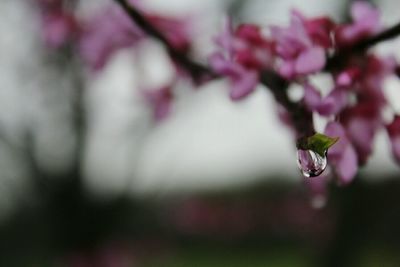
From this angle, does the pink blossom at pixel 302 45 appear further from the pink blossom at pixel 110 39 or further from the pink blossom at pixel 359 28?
the pink blossom at pixel 110 39

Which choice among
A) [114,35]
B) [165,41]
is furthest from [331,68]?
[114,35]

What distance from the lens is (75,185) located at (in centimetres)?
423

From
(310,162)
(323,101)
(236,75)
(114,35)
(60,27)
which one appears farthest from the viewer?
(60,27)

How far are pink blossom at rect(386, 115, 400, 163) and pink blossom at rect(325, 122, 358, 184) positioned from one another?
65mm

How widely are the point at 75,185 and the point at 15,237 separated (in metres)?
6.48

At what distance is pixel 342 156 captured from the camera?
893mm

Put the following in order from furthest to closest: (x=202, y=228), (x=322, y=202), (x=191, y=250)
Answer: (x=191, y=250) → (x=202, y=228) → (x=322, y=202)

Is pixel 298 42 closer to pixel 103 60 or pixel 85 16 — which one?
pixel 103 60

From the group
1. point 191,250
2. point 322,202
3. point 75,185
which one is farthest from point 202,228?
point 322,202

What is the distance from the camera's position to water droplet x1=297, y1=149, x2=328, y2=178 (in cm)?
72

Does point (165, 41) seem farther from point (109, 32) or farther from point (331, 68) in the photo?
point (109, 32)

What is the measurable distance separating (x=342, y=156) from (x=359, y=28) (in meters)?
0.20

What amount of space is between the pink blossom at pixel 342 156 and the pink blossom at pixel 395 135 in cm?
6

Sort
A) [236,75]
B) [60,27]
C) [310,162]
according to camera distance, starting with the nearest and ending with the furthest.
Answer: [310,162] < [236,75] < [60,27]
